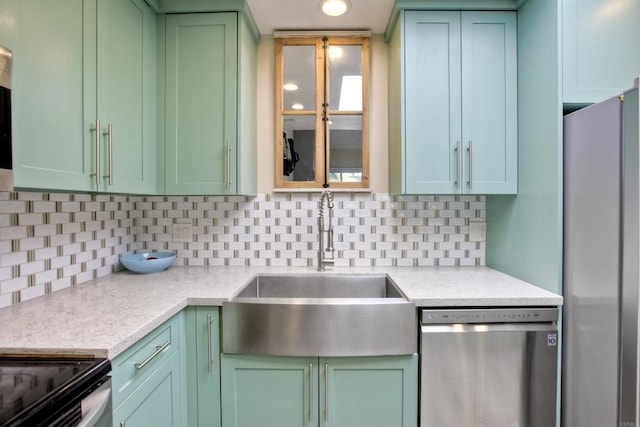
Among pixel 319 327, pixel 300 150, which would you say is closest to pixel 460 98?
pixel 300 150

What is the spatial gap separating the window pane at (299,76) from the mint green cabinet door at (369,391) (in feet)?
4.98

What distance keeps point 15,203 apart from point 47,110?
0.48 metres

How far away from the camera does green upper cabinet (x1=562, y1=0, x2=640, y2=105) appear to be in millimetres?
1355

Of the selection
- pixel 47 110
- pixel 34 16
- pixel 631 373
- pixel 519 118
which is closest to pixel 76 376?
pixel 47 110

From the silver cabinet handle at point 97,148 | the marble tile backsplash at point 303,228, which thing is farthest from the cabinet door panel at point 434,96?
the silver cabinet handle at point 97,148

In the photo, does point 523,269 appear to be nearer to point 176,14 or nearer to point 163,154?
point 163,154

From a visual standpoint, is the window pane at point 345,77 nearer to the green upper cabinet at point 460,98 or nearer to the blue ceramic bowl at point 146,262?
the green upper cabinet at point 460,98

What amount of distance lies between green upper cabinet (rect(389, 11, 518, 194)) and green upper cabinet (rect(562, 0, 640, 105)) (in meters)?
0.31

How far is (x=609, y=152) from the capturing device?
114 centimetres

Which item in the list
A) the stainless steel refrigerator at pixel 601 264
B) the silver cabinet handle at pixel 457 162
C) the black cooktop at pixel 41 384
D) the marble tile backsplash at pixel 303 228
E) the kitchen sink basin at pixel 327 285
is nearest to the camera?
the black cooktop at pixel 41 384

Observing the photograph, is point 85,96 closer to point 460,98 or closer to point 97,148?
point 97,148

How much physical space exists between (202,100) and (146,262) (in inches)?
37.8

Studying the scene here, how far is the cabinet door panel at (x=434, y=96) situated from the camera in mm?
1670

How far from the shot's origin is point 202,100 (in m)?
1.68
